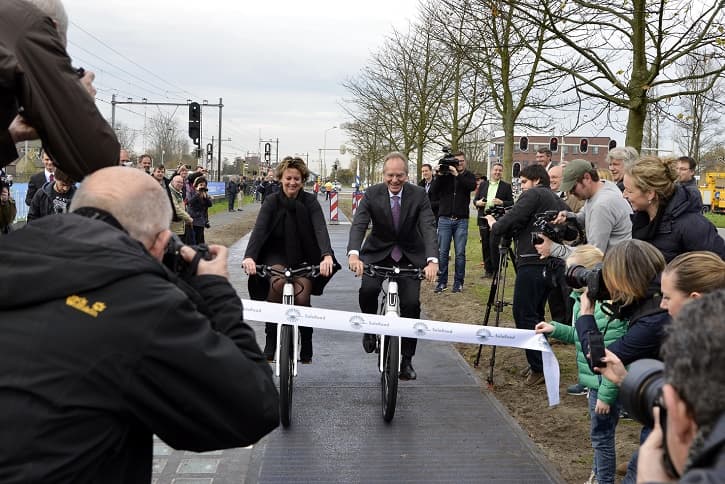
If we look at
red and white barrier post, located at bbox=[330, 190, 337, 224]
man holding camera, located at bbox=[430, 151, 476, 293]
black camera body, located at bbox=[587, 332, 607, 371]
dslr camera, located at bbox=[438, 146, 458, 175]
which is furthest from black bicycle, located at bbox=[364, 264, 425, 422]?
red and white barrier post, located at bbox=[330, 190, 337, 224]

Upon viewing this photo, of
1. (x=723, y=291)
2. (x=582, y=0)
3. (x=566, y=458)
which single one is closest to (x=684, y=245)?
(x=566, y=458)

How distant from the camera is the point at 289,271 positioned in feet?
20.7

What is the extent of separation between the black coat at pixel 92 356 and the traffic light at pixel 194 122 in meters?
29.8

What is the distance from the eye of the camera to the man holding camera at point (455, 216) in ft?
42.2

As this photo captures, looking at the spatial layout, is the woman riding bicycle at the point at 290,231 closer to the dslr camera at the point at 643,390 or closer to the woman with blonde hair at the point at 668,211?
the woman with blonde hair at the point at 668,211

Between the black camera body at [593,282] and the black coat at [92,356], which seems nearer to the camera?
the black coat at [92,356]

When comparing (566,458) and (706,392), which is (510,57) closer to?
(566,458)

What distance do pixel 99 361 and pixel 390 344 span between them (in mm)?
4374

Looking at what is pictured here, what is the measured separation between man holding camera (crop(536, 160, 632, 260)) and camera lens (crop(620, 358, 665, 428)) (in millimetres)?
3955

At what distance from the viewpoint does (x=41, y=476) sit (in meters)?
1.77

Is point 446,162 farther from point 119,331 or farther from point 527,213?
→ point 119,331

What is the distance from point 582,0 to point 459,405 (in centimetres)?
628

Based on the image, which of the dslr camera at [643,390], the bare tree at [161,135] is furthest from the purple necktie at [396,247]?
the bare tree at [161,135]

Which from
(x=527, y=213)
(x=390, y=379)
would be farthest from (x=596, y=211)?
(x=390, y=379)
